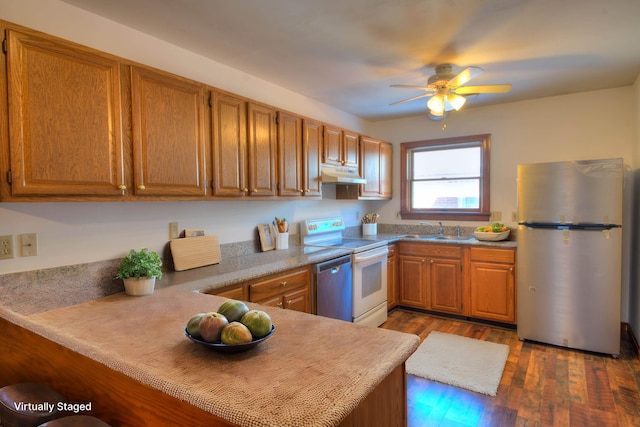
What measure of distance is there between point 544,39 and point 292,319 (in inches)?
97.1

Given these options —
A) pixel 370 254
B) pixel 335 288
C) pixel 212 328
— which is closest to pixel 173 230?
pixel 335 288

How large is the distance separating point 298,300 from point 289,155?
1217 millimetres

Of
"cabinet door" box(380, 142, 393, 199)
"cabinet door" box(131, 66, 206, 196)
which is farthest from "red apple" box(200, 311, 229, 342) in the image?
"cabinet door" box(380, 142, 393, 199)

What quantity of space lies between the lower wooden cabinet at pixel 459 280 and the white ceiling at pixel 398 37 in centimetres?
173

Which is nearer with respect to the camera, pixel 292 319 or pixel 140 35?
pixel 292 319

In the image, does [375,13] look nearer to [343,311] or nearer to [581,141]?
[343,311]

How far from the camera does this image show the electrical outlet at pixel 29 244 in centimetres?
176

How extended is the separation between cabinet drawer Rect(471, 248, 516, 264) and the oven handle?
0.92 meters

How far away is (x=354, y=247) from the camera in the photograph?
11.3 ft

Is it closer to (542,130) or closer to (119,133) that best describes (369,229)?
(542,130)

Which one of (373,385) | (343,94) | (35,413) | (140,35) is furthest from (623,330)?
(140,35)

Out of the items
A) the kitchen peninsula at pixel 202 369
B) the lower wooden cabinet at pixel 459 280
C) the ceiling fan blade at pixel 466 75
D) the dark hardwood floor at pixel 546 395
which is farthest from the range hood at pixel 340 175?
the kitchen peninsula at pixel 202 369

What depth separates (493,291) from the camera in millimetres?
3682

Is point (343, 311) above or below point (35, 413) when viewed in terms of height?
below
